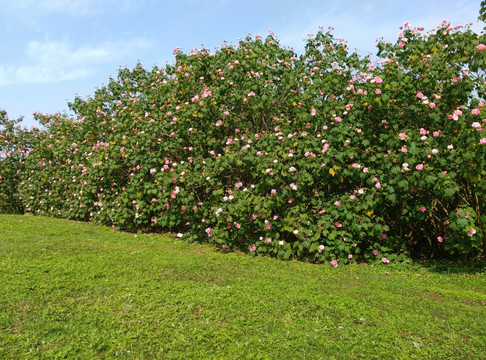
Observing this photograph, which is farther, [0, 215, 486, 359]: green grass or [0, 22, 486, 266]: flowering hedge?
[0, 22, 486, 266]: flowering hedge

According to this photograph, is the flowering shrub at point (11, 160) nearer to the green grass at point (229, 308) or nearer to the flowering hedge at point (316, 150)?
the flowering hedge at point (316, 150)

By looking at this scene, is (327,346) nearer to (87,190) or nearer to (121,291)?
(121,291)

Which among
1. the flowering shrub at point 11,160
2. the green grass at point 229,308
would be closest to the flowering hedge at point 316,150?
the green grass at point 229,308

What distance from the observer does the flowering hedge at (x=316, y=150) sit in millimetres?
5363

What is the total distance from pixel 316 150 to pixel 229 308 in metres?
2.93

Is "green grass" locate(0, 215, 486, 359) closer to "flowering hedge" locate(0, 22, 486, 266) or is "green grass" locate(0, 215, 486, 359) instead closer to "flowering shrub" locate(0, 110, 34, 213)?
"flowering hedge" locate(0, 22, 486, 266)

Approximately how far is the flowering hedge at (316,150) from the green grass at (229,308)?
25.9 inches

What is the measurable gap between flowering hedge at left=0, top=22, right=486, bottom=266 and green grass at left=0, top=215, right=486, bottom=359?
66cm

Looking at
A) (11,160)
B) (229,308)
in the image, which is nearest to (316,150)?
(229,308)

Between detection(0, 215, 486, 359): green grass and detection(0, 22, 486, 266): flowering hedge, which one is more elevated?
detection(0, 22, 486, 266): flowering hedge

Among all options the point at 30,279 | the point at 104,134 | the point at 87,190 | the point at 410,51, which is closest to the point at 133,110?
the point at 104,134

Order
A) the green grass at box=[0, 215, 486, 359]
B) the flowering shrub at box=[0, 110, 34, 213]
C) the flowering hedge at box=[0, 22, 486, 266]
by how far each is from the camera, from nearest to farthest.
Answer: the green grass at box=[0, 215, 486, 359] < the flowering hedge at box=[0, 22, 486, 266] < the flowering shrub at box=[0, 110, 34, 213]

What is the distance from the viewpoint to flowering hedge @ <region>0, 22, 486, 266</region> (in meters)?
5.36

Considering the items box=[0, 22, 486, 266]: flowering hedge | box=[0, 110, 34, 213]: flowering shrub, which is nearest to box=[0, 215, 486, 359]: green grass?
box=[0, 22, 486, 266]: flowering hedge
